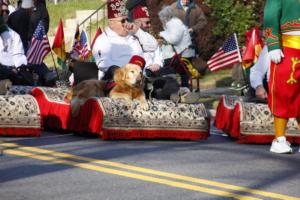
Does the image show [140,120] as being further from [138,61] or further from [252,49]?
[252,49]

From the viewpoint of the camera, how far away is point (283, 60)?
43.0 feet

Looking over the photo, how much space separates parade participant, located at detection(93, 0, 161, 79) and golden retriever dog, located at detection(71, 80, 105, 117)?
1.95 feet

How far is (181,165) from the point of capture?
11930mm

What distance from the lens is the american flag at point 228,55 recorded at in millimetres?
18109

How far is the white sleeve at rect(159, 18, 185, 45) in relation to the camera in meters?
21.3

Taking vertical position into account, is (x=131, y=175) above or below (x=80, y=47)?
below

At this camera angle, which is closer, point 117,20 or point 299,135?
point 299,135

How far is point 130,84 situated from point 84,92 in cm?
66

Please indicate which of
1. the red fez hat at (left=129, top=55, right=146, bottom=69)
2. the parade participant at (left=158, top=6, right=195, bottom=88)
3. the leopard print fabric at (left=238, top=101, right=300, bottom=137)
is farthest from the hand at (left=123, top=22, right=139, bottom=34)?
the parade participant at (left=158, top=6, right=195, bottom=88)

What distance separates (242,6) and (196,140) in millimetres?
11104

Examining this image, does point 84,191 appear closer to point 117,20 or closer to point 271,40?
point 271,40

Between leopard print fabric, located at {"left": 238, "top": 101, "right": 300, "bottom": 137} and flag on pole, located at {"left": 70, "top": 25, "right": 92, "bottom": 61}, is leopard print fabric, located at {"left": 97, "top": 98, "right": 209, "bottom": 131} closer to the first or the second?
leopard print fabric, located at {"left": 238, "top": 101, "right": 300, "bottom": 137}

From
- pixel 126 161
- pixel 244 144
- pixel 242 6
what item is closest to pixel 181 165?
pixel 126 161

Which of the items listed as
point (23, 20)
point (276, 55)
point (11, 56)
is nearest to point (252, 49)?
point (11, 56)
